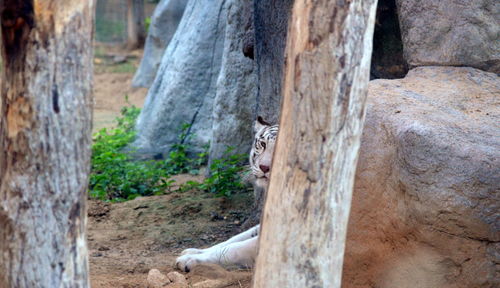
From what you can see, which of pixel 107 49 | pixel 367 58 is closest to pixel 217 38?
pixel 367 58

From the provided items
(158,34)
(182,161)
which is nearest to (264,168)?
(182,161)

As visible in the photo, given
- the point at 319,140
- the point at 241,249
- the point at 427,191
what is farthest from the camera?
the point at 241,249

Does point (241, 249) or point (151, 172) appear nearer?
point (241, 249)

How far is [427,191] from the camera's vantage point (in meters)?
3.26

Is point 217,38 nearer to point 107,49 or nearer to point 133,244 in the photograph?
point 133,244

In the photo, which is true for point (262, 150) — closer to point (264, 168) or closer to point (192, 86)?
point (264, 168)

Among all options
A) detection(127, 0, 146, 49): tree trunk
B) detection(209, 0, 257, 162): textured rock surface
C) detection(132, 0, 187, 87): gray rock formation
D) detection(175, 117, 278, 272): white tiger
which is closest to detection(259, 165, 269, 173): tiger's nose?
detection(175, 117, 278, 272): white tiger

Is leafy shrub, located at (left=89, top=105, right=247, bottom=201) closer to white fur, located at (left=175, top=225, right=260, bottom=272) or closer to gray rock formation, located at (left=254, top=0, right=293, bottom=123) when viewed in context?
gray rock formation, located at (left=254, top=0, right=293, bottom=123)

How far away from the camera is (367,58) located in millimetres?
2531

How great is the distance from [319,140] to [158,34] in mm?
11116

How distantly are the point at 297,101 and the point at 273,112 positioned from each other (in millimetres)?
2804

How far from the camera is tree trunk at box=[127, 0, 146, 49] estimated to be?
15.9 m

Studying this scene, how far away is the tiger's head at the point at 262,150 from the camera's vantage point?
4719 millimetres

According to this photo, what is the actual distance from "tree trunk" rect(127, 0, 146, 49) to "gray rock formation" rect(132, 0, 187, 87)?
273cm
